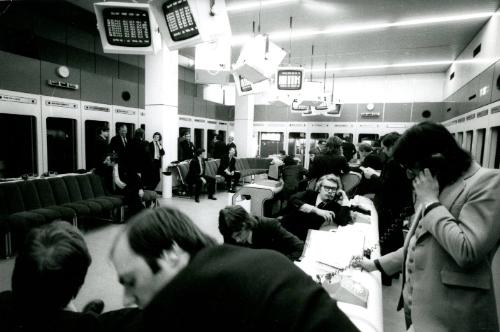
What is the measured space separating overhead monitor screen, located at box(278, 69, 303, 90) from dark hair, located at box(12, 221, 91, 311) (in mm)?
5263

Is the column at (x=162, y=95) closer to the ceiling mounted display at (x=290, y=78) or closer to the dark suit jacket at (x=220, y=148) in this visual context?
the dark suit jacket at (x=220, y=148)

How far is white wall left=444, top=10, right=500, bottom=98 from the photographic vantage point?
5520mm

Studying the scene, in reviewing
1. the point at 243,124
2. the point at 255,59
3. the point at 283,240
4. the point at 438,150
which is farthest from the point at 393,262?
the point at 243,124

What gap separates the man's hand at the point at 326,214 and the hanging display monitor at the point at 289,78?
3.68 m

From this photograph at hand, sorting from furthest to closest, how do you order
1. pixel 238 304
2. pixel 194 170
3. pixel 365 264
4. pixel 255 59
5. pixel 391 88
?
pixel 391 88
pixel 194 170
pixel 255 59
pixel 365 264
pixel 238 304

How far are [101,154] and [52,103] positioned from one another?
1642 millimetres

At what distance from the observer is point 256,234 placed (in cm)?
242

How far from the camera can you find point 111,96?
785 cm

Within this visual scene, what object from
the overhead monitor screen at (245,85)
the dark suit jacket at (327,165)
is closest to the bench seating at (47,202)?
the overhead monitor screen at (245,85)

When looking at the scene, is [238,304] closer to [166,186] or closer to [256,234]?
[256,234]

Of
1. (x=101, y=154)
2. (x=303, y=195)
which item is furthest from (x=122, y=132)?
(x=303, y=195)

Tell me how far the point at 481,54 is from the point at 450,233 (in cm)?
749

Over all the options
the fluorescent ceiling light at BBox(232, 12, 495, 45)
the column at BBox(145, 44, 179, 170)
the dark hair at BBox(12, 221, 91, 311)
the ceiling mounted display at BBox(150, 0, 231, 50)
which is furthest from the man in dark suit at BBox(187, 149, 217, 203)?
the dark hair at BBox(12, 221, 91, 311)

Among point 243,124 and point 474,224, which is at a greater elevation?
point 243,124
